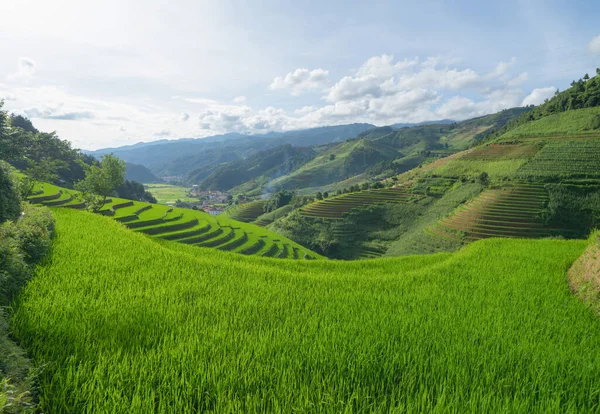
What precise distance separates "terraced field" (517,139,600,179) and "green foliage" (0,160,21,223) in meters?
85.4

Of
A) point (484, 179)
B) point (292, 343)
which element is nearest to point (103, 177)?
point (292, 343)

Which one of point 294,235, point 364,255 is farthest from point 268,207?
point 364,255

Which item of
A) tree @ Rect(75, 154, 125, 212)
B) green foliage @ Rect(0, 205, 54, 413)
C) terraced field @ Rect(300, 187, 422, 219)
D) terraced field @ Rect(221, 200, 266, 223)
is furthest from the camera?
terraced field @ Rect(221, 200, 266, 223)

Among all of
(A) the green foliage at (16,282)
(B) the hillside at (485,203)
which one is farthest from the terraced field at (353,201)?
(A) the green foliage at (16,282)

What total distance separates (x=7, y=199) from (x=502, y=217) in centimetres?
7056

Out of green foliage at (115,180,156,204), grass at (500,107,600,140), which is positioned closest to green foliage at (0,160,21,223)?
green foliage at (115,180,156,204)

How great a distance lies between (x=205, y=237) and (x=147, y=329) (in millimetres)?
45496

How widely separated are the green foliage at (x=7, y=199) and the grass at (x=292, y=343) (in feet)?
10.3

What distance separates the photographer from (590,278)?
7.92 m

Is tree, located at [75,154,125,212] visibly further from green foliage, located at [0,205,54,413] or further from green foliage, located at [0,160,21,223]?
green foliage, located at [0,160,21,223]

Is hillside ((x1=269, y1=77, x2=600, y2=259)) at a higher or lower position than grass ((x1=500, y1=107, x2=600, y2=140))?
lower

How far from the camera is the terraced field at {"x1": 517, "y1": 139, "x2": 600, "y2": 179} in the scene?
62000mm

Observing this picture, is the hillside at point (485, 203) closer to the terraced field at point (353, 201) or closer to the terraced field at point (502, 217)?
the terraced field at point (502, 217)

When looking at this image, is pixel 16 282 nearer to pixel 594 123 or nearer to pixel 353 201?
pixel 353 201
